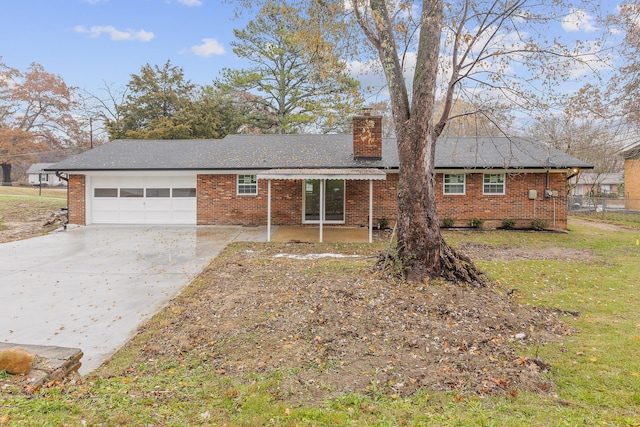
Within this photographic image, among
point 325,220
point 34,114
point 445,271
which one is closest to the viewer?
point 445,271

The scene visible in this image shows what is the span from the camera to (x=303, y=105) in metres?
27.4

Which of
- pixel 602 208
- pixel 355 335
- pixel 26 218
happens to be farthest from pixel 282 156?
pixel 602 208

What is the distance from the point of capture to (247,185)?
1523 centimetres

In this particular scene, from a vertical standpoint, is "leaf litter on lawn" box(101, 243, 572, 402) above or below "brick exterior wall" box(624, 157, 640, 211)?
below

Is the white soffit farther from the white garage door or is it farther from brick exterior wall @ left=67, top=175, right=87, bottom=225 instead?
brick exterior wall @ left=67, top=175, right=87, bottom=225

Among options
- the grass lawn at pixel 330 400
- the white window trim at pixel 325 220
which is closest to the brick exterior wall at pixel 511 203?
the white window trim at pixel 325 220

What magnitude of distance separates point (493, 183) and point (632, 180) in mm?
16522

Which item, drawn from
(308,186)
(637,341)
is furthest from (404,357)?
(308,186)

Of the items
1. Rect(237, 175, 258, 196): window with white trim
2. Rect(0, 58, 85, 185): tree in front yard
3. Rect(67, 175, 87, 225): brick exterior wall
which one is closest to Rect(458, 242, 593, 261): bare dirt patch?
Rect(237, 175, 258, 196): window with white trim

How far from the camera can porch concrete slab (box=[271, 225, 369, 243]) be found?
480 inches

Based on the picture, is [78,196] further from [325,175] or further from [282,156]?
[325,175]

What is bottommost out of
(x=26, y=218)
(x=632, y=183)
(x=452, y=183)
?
(x=26, y=218)

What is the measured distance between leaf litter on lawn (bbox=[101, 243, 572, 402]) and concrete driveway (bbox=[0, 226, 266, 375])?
52 centimetres

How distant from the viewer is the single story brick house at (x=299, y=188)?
14703 mm
